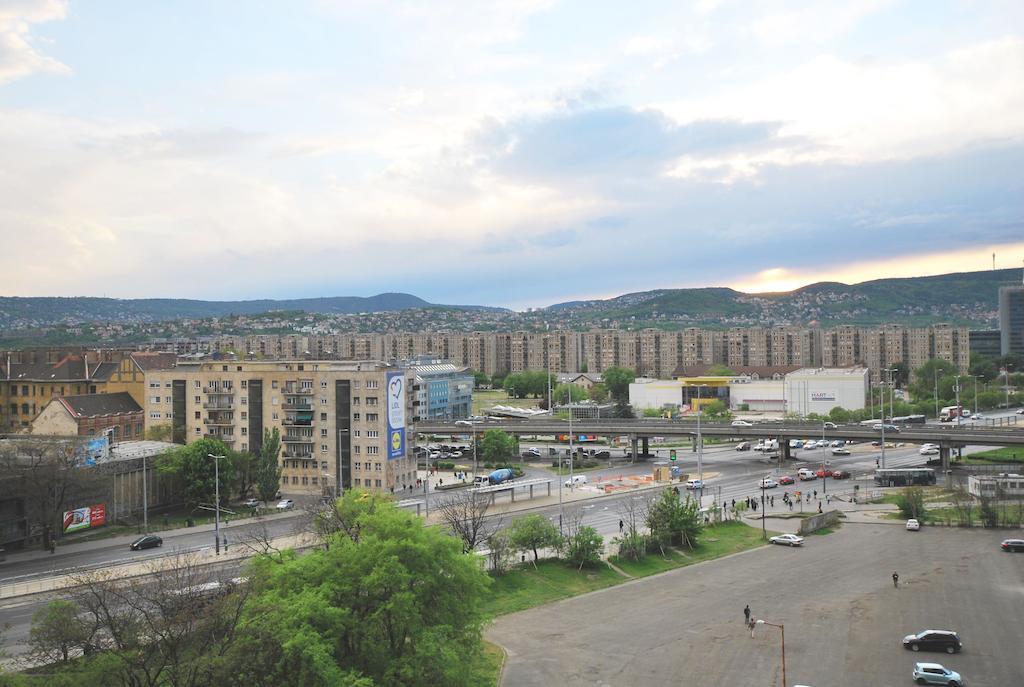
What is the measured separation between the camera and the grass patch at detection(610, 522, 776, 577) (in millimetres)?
50688

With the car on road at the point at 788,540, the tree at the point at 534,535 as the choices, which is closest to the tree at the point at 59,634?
the tree at the point at 534,535

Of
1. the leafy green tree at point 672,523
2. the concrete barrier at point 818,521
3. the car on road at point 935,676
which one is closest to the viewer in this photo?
the car on road at point 935,676

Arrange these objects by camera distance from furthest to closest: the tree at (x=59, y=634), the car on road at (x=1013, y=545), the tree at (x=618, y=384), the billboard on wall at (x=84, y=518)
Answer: the tree at (x=618, y=384), the billboard on wall at (x=84, y=518), the car on road at (x=1013, y=545), the tree at (x=59, y=634)

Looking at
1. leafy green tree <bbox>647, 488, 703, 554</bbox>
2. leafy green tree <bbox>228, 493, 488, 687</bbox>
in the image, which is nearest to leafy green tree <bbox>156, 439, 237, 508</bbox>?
leafy green tree <bbox>647, 488, 703, 554</bbox>

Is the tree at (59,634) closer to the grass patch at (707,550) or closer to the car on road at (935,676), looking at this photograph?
the car on road at (935,676)

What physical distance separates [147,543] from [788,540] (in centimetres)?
4229

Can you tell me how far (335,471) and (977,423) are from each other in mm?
95533

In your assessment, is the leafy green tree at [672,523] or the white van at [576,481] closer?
the leafy green tree at [672,523]

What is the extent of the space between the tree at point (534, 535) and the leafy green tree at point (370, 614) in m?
17.1

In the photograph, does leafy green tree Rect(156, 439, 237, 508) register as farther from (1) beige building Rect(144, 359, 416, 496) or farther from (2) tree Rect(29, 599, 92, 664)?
(2) tree Rect(29, 599, 92, 664)

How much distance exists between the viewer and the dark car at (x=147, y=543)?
175 ft

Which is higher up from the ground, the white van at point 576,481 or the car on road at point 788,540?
the car on road at point 788,540

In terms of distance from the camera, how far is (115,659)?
23.5m

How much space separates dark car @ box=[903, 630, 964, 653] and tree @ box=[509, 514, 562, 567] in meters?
20.2
